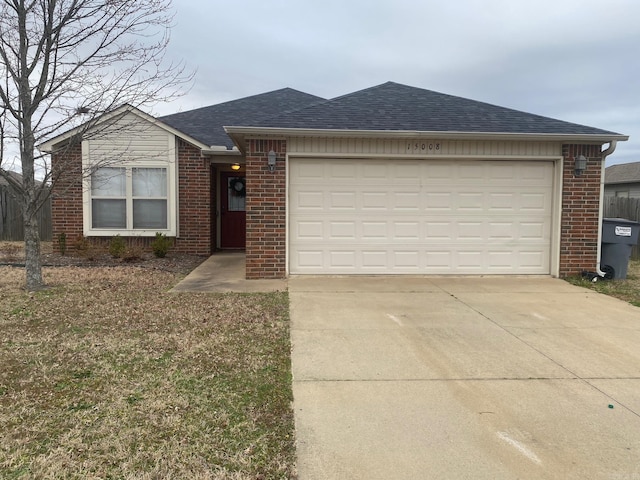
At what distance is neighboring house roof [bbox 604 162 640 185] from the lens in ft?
71.5

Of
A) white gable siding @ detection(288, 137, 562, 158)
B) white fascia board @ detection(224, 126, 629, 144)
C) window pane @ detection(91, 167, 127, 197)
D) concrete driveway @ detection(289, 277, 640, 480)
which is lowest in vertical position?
concrete driveway @ detection(289, 277, 640, 480)

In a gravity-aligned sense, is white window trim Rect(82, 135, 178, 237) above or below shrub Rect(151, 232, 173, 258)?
above

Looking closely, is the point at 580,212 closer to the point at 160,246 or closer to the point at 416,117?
the point at 416,117

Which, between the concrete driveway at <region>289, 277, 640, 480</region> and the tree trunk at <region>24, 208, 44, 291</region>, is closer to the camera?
the concrete driveway at <region>289, 277, 640, 480</region>

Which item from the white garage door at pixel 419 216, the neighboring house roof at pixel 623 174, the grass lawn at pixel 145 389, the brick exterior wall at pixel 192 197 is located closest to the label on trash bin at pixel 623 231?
the white garage door at pixel 419 216

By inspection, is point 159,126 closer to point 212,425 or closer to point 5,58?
point 5,58

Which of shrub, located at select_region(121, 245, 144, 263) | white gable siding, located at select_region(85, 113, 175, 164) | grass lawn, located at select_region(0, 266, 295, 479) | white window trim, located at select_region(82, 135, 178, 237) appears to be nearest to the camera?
grass lawn, located at select_region(0, 266, 295, 479)

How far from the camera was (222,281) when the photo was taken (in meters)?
8.04

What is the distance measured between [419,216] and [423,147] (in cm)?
127

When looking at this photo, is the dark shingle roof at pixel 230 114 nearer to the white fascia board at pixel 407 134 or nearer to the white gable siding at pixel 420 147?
the white fascia board at pixel 407 134

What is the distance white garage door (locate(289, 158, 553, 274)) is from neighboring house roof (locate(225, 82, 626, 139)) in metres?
0.68

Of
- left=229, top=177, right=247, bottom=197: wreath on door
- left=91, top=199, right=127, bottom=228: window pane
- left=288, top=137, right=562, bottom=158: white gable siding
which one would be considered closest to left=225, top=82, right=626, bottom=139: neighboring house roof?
left=288, top=137, right=562, bottom=158: white gable siding

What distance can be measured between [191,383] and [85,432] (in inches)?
35.3

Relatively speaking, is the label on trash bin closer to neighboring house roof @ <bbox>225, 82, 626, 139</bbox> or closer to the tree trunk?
neighboring house roof @ <bbox>225, 82, 626, 139</bbox>
